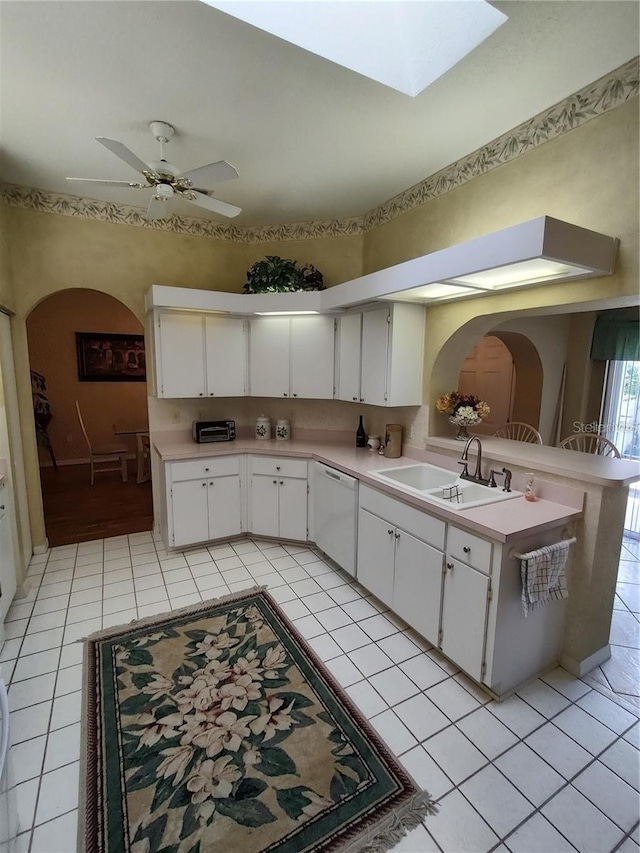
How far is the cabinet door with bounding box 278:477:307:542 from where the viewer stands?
11.8 ft

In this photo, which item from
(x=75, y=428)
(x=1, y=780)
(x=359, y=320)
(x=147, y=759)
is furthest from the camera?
(x=75, y=428)

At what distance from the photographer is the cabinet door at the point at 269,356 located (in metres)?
3.77

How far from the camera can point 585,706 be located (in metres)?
2.02

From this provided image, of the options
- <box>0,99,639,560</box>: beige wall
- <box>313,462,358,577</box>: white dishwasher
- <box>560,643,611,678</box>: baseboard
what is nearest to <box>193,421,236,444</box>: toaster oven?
<box>0,99,639,560</box>: beige wall

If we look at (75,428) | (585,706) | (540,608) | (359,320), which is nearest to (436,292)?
(359,320)

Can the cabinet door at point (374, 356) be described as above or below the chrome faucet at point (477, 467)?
above

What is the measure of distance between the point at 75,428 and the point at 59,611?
445 cm

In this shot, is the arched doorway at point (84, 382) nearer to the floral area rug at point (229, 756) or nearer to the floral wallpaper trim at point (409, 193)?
the floral wallpaper trim at point (409, 193)

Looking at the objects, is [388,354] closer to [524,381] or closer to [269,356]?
[269,356]

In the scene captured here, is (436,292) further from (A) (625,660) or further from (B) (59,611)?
(B) (59,611)

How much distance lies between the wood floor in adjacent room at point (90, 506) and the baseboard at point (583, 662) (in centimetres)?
370

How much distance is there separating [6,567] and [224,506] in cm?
160

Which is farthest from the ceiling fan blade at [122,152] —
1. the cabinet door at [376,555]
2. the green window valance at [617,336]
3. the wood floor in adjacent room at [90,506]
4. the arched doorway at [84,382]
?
the green window valance at [617,336]

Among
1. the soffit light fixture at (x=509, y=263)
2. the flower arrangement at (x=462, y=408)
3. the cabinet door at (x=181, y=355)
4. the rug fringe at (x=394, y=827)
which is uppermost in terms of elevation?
the soffit light fixture at (x=509, y=263)
